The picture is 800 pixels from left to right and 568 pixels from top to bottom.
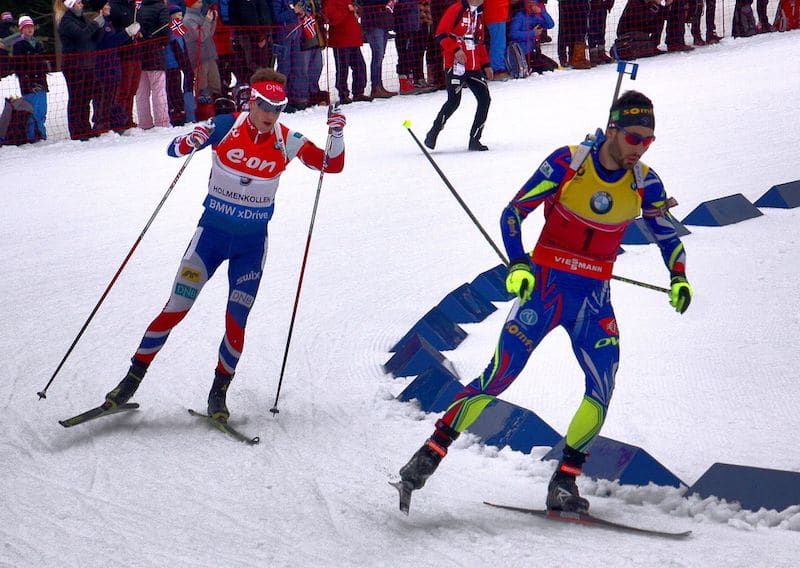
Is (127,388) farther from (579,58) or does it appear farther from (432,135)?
(579,58)

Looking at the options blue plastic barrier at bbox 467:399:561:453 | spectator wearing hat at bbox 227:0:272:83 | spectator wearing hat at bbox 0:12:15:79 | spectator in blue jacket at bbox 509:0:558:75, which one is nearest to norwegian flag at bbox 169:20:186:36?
spectator wearing hat at bbox 227:0:272:83

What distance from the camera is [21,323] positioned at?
7996 millimetres

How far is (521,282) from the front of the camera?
4.48 m

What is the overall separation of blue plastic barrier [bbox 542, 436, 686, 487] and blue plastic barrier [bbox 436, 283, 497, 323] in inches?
96.0

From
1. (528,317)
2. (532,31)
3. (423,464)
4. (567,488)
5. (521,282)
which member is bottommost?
(567,488)

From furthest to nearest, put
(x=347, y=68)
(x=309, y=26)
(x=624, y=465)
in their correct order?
(x=347, y=68), (x=309, y=26), (x=624, y=465)

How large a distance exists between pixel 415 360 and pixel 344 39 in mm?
9433

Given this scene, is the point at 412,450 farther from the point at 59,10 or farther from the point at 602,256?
the point at 59,10

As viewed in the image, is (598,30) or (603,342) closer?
(603,342)

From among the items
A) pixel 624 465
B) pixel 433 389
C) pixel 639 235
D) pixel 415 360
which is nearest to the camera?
pixel 624 465

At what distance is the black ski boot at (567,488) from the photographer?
15.3 ft

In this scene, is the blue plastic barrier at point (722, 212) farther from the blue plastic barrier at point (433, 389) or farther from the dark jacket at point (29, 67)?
the dark jacket at point (29, 67)

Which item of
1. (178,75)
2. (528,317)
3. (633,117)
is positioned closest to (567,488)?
(528,317)

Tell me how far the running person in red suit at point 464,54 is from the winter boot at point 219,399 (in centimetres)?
705
